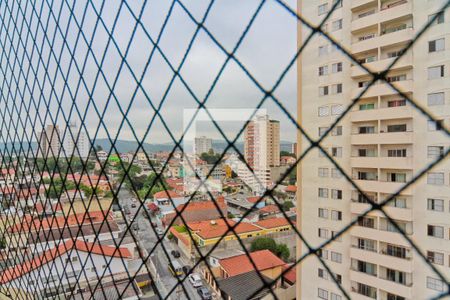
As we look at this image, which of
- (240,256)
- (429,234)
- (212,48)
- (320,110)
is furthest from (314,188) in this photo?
(212,48)

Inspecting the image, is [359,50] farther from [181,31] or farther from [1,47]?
[1,47]

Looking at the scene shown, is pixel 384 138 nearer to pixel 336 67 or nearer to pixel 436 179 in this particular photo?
pixel 436 179

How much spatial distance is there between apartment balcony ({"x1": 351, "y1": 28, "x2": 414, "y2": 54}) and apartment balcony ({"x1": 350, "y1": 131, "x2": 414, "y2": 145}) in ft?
1.99

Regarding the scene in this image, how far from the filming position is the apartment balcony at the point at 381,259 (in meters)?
2.21

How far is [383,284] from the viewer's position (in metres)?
2.33

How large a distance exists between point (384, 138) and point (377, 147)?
89 mm

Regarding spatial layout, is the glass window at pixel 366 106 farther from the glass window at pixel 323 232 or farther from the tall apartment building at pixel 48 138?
the tall apartment building at pixel 48 138

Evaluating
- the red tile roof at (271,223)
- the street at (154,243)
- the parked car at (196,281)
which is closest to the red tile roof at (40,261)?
the street at (154,243)

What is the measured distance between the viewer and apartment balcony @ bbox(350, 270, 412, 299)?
7.16ft

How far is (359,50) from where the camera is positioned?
2.05 meters

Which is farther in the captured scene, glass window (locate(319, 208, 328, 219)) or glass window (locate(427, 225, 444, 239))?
glass window (locate(319, 208, 328, 219))

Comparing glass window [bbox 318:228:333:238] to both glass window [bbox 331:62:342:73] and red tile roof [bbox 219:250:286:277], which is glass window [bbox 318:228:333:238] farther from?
glass window [bbox 331:62:342:73]

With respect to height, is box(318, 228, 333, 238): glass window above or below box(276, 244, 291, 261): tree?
above

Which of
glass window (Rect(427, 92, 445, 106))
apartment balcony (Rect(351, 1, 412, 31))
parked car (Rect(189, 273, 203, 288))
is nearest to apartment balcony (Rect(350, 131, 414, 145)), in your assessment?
glass window (Rect(427, 92, 445, 106))
